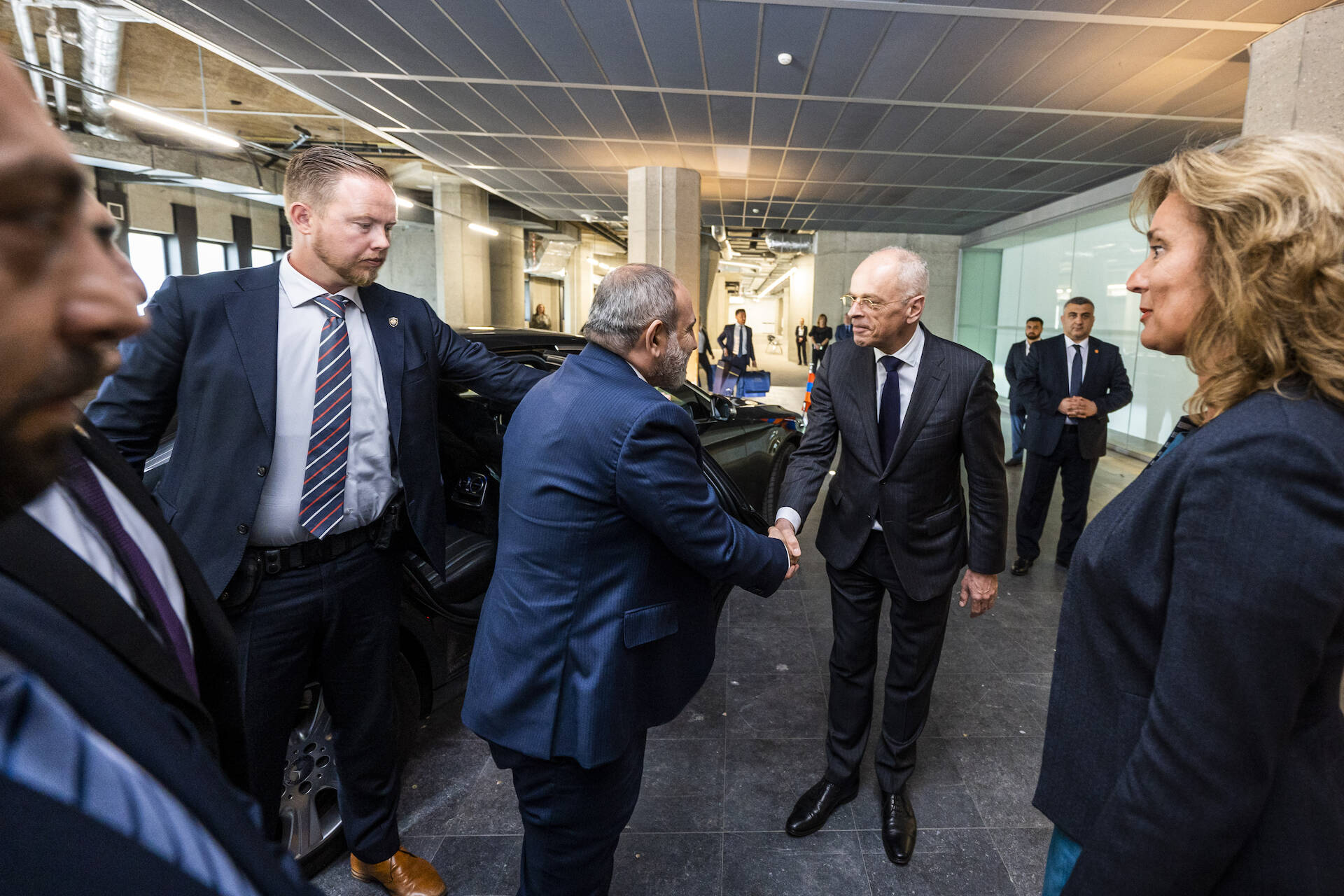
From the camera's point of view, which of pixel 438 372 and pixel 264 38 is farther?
pixel 264 38

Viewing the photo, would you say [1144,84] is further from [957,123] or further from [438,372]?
[438,372]

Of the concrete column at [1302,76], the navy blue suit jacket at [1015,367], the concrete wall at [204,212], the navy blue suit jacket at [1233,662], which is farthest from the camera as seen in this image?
the concrete wall at [204,212]

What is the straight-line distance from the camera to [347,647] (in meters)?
1.78

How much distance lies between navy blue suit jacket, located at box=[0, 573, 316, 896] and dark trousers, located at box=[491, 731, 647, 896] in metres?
1.08

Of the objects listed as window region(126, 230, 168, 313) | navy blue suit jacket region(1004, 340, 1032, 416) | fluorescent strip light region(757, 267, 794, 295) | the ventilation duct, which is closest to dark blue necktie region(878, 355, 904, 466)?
navy blue suit jacket region(1004, 340, 1032, 416)

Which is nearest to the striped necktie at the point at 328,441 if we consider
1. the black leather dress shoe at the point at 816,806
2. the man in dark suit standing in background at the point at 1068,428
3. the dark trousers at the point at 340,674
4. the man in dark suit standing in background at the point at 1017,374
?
the dark trousers at the point at 340,674

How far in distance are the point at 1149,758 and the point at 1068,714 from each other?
204 millimetres

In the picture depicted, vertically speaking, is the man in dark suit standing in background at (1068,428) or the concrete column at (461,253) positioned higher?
the concrete column at (461,253)

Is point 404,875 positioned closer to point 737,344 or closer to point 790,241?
point 737,344

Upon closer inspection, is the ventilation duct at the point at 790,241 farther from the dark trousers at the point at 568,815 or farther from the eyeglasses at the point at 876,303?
the dark trousers at the point at 568,815

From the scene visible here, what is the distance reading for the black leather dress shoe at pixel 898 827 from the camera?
6.96 ft

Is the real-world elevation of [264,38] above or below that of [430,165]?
below

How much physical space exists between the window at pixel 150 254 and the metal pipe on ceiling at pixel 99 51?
14.0 ft

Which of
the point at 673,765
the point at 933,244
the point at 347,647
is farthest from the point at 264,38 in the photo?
the point at 933,244
